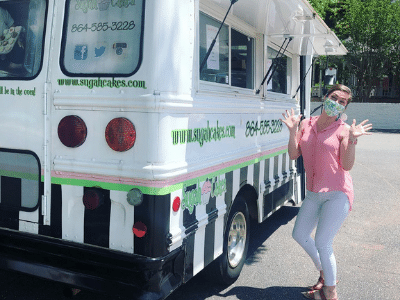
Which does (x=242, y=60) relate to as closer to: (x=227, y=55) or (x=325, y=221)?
(x=227, y=55)

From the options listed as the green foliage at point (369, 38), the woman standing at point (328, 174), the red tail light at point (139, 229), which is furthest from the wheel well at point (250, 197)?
the green foliage at point (369, 38)

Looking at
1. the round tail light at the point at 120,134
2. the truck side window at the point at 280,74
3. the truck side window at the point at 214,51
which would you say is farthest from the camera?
the truck side window at the point at 280,74

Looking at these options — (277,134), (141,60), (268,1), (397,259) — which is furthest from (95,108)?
(397,259)

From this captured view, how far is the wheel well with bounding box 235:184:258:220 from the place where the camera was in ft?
14.0

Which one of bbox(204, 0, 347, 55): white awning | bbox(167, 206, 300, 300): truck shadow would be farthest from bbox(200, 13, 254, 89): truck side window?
bbox(167, 206, 300, 300): truck shadow

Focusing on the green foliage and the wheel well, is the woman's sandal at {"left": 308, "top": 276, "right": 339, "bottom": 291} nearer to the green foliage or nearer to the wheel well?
the wheel well

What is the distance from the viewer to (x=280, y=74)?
18.4 ft

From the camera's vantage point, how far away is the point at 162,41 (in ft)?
9.13

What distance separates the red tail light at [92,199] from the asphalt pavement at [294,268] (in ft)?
2.83

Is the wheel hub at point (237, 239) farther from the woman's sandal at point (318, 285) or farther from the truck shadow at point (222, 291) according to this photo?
the woman's sandal at point (318, 285)

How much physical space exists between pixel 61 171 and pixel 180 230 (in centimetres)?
89

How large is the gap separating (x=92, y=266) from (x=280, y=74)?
360cm

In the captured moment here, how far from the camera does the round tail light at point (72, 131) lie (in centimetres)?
293

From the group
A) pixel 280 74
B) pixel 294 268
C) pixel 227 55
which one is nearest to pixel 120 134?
pixel 227 55
